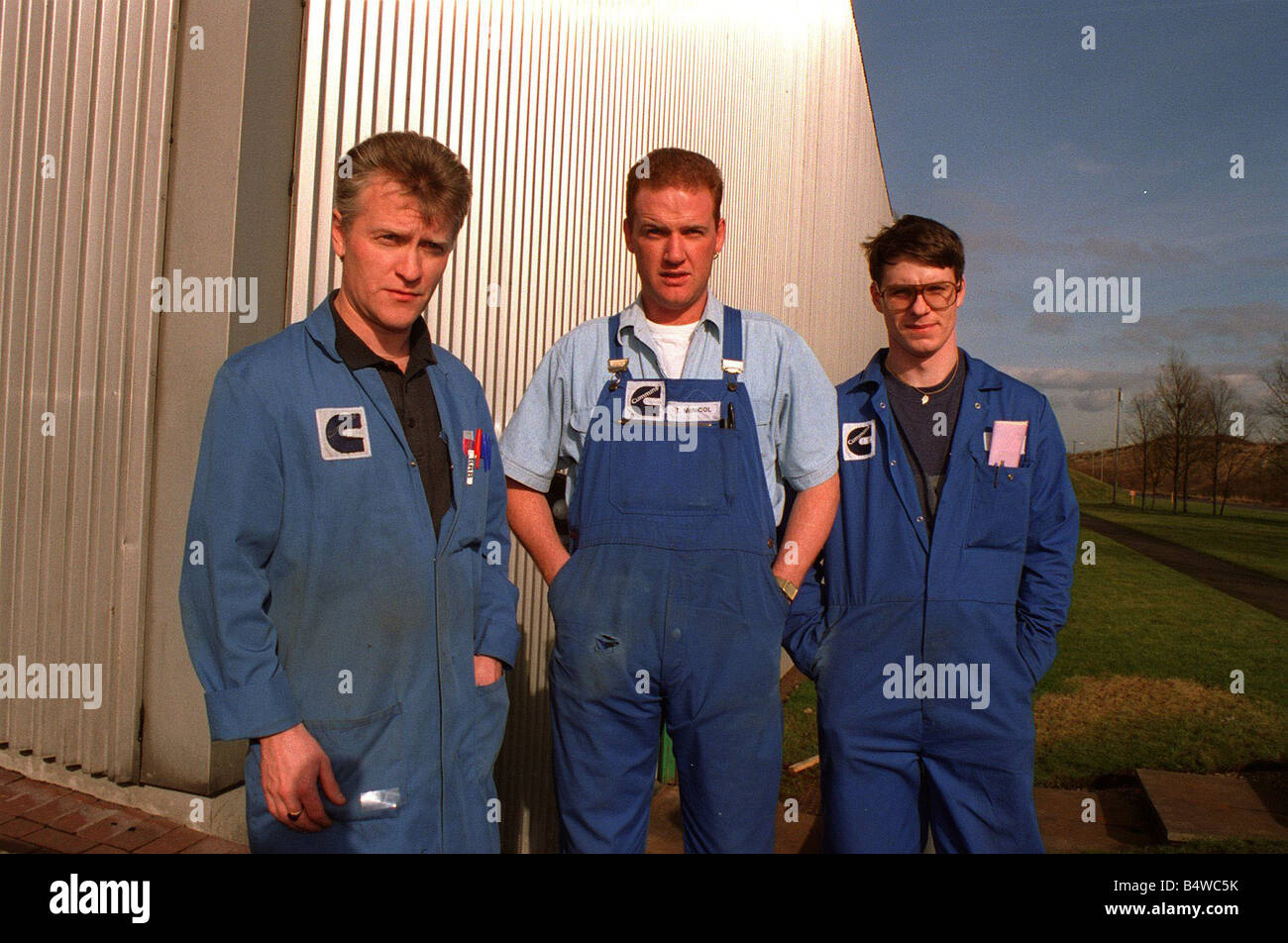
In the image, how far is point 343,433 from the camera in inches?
73.0

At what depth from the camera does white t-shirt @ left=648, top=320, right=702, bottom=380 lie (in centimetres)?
250

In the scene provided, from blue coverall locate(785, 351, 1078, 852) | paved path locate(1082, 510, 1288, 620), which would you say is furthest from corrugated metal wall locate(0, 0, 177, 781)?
paved path locate(1082, 510, 1288, 620)

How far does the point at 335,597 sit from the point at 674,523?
0.88 metres

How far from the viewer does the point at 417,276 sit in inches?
75.9

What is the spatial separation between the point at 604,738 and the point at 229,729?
97 cm

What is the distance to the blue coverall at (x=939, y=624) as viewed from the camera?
247 centimetres

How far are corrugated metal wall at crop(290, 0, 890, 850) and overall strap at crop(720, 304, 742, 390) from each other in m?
1.20

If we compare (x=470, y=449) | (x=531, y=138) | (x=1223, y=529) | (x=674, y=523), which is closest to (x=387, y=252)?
(x=470, y=449)

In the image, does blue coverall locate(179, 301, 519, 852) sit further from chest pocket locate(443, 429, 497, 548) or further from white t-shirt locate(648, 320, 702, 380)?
white t-shirt locate(648, 320, 702, 380)

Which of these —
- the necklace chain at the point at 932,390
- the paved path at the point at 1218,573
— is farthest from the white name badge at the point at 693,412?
the paved path at the point at 1218,573

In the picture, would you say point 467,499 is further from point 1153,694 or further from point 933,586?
point 1153,694

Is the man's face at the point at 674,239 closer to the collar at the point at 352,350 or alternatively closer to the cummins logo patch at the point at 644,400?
the cummins logo patch at the point at 644,400
